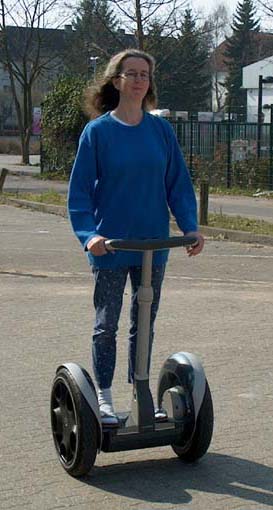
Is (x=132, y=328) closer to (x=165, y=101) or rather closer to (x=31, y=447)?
(x=31, y=447)

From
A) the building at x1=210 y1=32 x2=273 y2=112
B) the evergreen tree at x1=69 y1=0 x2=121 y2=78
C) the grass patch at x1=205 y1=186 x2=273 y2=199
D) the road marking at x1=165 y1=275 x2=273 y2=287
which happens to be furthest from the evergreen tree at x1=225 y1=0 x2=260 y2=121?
the road marking at x1=165 y1=275 x2=273 y2=287

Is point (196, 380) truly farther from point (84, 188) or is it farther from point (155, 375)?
point (155, 375)

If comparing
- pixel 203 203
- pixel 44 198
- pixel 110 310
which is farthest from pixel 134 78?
pixel 44 198

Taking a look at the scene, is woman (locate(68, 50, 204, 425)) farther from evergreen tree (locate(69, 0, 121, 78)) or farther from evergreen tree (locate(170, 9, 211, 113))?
evergreen tree (locate(170, 9, 211, 113))

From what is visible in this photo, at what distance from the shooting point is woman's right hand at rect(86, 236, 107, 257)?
4523 millimetres

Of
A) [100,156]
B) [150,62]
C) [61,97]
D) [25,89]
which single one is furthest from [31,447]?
[25,89]

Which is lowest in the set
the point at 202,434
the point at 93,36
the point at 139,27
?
the point at 202,434

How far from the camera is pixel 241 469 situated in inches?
195

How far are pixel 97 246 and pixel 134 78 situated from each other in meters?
0.87

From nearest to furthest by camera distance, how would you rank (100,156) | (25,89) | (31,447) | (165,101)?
(100,156) < (31,447) < (25,89) < (165,101)

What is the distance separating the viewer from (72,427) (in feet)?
15.7

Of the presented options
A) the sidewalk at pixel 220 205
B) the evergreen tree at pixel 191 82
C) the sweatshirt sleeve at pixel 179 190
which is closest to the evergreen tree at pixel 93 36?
the sidewalk at pixel 220 205

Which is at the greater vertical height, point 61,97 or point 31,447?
point 61,97

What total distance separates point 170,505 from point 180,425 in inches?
18.8
